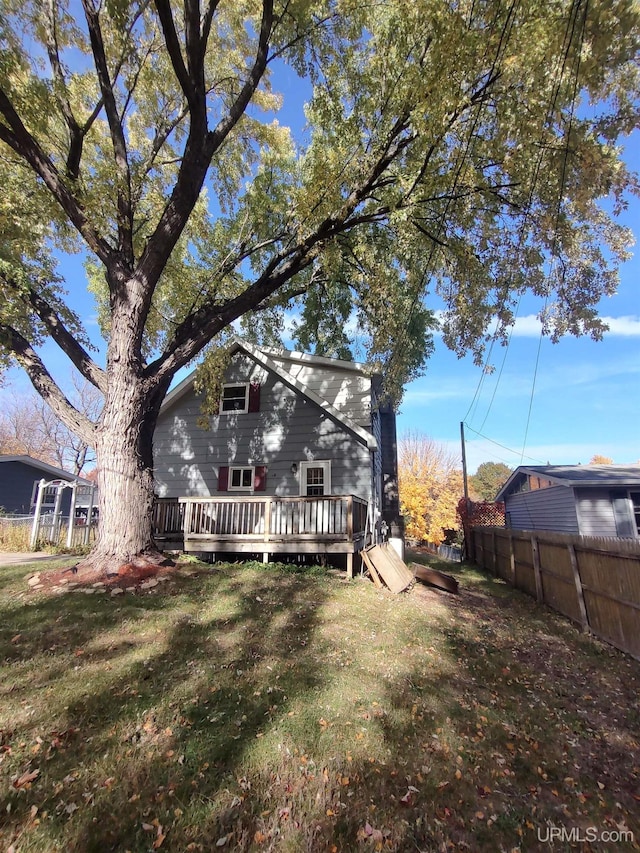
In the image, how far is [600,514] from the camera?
48.1 feet

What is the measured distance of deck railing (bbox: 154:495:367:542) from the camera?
9.39 meters

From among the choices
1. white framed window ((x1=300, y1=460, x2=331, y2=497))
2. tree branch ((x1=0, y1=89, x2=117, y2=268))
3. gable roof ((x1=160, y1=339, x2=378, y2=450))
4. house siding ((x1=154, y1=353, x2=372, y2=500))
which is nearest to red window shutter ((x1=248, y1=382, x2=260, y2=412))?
house siding ((x1=154, y1=353, x2=372, y2=500))

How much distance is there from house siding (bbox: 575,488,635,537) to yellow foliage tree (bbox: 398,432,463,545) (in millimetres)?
12075

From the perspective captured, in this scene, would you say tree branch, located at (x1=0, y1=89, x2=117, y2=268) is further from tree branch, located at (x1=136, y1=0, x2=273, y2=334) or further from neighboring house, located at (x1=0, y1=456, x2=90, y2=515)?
neighboring house, located at (x1=0, y1=456, x2=90, y2=515)

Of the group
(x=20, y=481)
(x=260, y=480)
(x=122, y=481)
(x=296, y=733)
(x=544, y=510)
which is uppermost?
(x=20, y=481)

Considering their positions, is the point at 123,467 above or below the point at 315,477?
below

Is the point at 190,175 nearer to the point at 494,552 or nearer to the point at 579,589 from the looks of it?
the point at 579,589

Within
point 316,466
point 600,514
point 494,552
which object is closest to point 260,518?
point 316,466

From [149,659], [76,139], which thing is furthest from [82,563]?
[76,139]

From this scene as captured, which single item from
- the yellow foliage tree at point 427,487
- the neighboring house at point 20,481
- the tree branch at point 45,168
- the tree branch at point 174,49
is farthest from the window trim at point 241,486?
the yellow foliage tree at point 427,487

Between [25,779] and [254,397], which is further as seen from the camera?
[254,397]

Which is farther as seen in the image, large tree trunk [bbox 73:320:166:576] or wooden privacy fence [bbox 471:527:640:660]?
large tree trunk [bbox 73:320:166:576]

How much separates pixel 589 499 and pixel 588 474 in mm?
1284

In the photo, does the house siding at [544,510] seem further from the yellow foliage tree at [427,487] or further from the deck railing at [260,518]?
the deck railing at [260,518]
